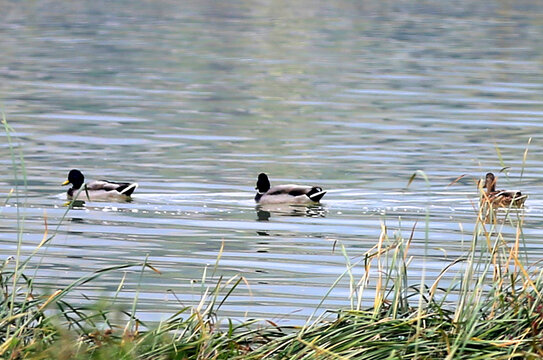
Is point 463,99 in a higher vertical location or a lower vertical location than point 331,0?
lower

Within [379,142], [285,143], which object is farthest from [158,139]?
[379,142]

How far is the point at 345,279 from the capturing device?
1178 cm

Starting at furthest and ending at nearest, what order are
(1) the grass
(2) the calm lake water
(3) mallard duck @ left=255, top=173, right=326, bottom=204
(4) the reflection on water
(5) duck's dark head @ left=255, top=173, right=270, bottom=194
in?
1. (5) duck's dark head @ left=255, top=173, right=270, bottom=194
2. (3) mallard duck @ left=255, top=173, right=326, bottom=204
3. (4) the reflection on water
4. (2) the calm lake water
5. (1) the grass

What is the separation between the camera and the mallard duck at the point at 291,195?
623 inches

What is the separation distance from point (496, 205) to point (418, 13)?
52849mm

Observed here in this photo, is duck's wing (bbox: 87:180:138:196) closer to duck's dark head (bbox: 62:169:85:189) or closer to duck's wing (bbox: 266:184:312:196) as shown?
duck's dark head (bbox: 62:169:85:189)

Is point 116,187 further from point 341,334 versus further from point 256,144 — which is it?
point 341,334

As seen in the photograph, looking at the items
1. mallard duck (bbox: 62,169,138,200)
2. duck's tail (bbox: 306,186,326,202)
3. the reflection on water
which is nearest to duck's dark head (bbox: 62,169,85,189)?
mallard duck (bbox: 62,169,138,200)

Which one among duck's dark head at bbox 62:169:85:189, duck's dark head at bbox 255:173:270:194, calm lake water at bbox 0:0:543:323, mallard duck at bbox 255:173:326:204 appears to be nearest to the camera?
calm lake water at bbox 0:0:543:323

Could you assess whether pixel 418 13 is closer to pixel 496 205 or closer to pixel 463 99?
pixel 463 99

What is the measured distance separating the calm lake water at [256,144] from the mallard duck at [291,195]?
14cm

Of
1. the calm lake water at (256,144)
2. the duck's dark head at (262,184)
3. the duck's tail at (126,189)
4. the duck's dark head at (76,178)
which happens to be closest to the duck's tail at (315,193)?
the calm lake water at (256,144)

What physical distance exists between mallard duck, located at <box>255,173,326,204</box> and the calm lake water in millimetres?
Answer: 140

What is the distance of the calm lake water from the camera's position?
12.4 m
